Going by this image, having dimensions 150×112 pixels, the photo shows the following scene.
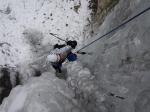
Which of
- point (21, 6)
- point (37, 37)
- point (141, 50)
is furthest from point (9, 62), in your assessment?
point (141, 50)

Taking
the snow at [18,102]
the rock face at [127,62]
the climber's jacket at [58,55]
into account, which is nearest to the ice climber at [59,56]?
the climber's jacket at [58,55]

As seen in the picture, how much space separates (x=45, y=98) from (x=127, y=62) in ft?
6.34

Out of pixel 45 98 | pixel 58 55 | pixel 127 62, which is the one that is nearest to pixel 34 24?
pixel 58 55

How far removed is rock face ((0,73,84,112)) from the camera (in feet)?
18.0

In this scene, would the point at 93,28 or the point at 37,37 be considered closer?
the point at 93,28

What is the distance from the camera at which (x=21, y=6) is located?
11.7 metres

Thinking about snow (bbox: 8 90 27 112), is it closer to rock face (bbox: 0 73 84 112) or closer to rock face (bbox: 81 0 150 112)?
rock face (bbox: 0 73 84 112)

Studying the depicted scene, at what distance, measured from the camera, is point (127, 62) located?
16.7 ft

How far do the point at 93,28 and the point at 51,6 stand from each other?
2498 mm

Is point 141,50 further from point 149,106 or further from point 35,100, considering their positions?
point 35,100

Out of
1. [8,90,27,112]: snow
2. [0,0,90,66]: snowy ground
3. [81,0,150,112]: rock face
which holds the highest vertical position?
[0,0,90,66]: snowy ground

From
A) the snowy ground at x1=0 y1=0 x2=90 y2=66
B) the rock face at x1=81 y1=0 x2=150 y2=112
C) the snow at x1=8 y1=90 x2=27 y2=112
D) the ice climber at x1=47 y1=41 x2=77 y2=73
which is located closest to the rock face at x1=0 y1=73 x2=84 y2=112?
the snow at x1=8 y1=90 x2=27 y2=112

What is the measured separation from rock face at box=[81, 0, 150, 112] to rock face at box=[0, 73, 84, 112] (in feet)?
2.63

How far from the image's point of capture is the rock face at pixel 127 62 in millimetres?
4250
